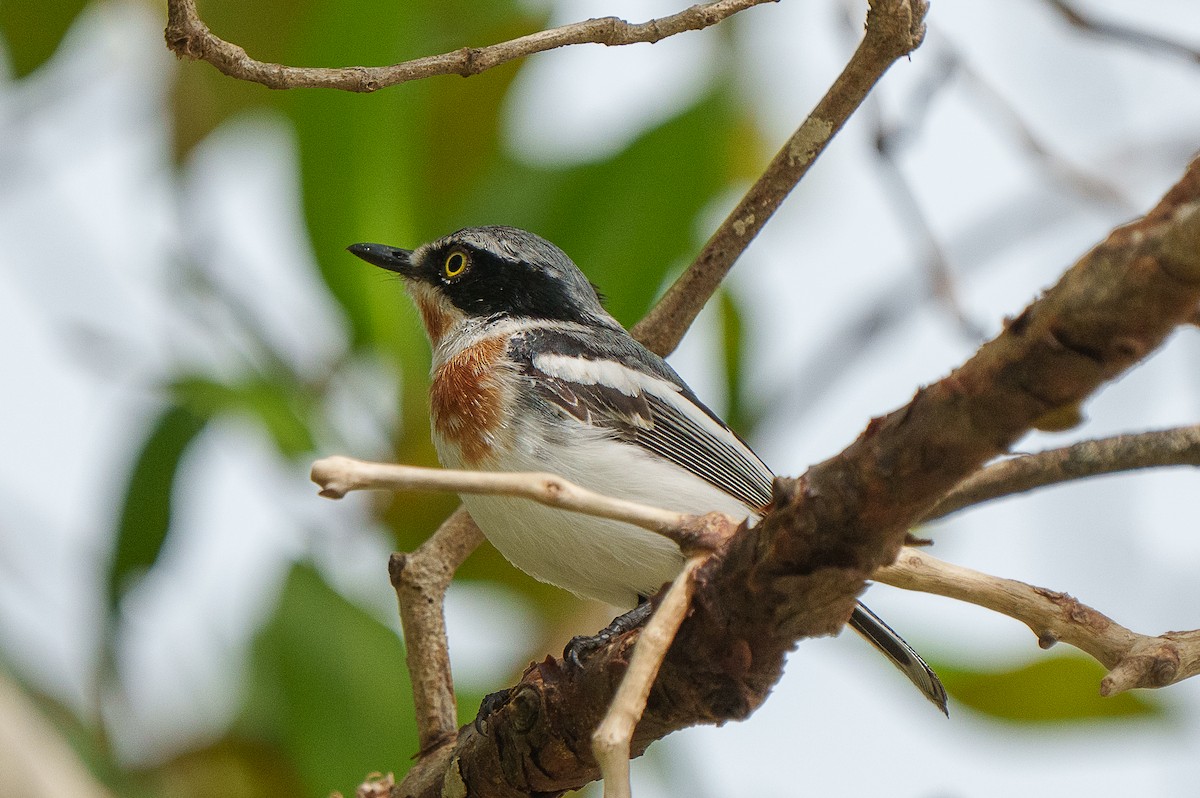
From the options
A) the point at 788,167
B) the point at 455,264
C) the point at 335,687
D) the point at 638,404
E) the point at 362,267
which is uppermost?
the point at 788,167

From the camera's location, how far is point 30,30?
5.30 meters

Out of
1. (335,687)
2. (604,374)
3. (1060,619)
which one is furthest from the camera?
(335,687)

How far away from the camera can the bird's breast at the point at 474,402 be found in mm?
3824

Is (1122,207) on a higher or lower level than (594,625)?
higher

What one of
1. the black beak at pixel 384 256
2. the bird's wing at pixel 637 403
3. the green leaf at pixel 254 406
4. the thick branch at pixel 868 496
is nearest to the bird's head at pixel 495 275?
the black beak at pixel 384 256

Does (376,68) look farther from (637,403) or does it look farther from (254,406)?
(254,406)

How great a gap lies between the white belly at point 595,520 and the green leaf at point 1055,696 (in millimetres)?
1457

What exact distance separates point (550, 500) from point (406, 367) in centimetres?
312

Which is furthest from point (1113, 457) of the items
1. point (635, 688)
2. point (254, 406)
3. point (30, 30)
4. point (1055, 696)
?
point (30, 30)

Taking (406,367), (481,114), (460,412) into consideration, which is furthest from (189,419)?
(481,114)

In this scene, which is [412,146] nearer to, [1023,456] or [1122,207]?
[1122,207]

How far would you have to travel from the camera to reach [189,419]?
4500 millimetres

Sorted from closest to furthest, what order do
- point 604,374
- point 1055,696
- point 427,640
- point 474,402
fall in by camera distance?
point 427,640 < point 474,402 < point 604,374 < point 1055,696

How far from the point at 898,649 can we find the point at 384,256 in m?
2.37
